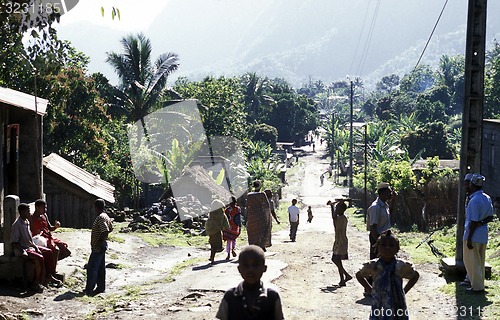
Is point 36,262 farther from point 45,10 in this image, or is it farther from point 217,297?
point 45,10

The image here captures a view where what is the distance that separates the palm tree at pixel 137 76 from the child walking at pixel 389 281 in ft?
101

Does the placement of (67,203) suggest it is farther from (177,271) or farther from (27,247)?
(27,247)

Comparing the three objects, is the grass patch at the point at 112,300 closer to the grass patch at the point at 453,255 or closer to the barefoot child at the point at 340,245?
the barefoot child at the point at 340,245

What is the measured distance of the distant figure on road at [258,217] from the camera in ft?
43.6

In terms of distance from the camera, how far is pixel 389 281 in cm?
586

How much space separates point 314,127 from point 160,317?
285ft

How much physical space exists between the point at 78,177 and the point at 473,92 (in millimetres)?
12570

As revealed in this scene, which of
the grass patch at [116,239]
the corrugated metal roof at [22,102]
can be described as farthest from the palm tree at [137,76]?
the corrugated metal roof at [22,102]

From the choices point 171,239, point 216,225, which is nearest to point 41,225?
point 216,225

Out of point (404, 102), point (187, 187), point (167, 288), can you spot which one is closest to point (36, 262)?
point (167, 288)

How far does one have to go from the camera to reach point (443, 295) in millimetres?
9445

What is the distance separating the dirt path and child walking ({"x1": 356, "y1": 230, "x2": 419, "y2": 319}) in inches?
101

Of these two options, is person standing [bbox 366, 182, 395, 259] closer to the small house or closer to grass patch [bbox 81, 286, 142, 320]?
grass patch [bbox 81, 286, 142, 320]

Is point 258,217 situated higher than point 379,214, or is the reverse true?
point 379,214
